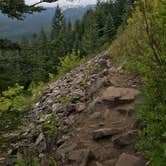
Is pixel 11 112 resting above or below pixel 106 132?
above

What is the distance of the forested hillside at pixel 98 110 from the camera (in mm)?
7363

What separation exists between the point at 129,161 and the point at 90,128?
87.5 inches

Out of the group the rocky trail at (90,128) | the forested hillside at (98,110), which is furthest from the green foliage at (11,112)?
the rocky trail at (90,128)

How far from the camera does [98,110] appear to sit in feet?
36.8

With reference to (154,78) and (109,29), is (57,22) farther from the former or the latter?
(154,78)

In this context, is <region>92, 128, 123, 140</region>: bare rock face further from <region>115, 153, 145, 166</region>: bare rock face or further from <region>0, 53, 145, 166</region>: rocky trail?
<region>115, 153, 145, 166</region>: bare rock face

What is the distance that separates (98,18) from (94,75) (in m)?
56.4

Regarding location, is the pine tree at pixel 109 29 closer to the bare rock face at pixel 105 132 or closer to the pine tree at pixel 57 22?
the bare rock face at pixel 105 132

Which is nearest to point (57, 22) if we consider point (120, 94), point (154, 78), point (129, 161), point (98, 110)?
point (120, 94)

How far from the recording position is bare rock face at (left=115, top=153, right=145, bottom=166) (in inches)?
330

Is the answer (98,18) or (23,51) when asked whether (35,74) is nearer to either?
(23,51)

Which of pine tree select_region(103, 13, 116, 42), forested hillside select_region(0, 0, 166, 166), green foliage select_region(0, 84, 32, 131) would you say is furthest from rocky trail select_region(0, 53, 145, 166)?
pine tree select_region(103, 13, 116, 42)

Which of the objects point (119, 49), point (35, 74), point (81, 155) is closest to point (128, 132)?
point (81, 155)

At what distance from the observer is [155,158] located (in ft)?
22.5
